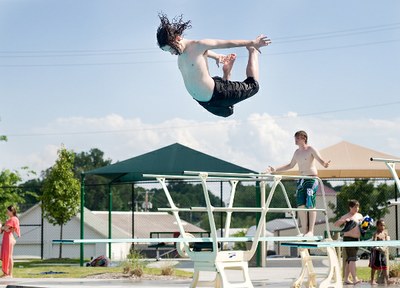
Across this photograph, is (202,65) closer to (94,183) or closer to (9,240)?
(9,240)

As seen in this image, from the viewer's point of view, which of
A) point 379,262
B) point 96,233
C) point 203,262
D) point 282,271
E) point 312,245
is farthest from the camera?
point 96,233

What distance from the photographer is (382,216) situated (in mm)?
29219

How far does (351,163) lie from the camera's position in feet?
73.7

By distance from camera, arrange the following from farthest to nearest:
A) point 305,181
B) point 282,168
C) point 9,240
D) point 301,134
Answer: point 9,240, point 301,134, point 282,168, point 305,181

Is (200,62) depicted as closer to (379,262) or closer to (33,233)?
(379,262)

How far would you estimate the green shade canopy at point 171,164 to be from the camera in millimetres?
21562

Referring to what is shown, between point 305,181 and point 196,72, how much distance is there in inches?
167

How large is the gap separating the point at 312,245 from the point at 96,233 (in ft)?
150

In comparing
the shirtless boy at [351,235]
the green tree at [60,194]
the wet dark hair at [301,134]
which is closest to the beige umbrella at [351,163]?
the shirtless boy at [351,235]

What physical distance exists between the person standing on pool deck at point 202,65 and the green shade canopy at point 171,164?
13494mm

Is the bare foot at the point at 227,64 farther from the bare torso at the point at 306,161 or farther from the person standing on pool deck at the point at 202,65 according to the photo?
the bare torso at the point at 306,161

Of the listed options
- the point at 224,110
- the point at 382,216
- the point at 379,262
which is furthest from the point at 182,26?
the point at 382,216

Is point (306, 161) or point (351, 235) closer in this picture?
point (306, 161)

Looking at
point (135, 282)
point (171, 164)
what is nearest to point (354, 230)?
point (135, 282)
